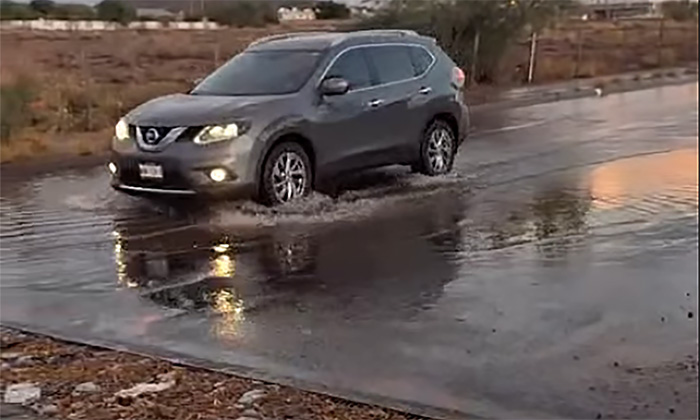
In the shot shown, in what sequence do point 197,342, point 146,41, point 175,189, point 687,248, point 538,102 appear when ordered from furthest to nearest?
point 146,41 < point 538,102 < point 175,189 < point 687,248 < point 197,342

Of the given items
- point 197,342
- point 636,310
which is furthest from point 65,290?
point 636,310

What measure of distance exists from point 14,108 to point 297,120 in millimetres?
7044

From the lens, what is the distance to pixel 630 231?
10734mm

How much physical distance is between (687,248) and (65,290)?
175 inches

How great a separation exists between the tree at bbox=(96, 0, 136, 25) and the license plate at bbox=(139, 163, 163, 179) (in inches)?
226

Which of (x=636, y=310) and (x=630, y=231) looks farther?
(x=630, y=231)

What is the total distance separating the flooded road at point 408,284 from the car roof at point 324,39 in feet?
4.59

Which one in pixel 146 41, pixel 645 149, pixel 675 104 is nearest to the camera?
pixel 645 149

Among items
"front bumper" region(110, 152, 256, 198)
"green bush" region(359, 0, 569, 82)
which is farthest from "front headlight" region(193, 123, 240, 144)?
"green bush" region(359, 0, 569, 82)

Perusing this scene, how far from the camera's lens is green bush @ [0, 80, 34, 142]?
1759 cm

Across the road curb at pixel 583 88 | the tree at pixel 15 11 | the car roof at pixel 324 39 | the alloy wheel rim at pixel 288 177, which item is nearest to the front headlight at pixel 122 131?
the alloy wheel rim at pixel 288 177

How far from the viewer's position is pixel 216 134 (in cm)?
1180

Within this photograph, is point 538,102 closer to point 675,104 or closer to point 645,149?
point 675,104

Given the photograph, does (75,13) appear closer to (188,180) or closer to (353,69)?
(353,69)
